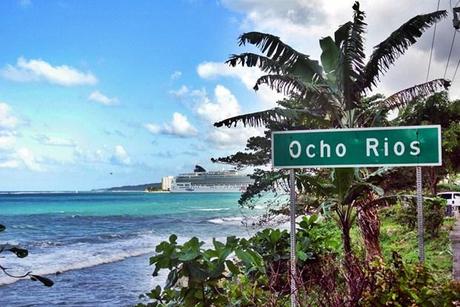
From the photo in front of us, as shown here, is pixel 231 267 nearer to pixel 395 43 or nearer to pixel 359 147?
pixel 359 147

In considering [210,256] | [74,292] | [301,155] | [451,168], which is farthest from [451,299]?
[451,168]

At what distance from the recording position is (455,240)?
1310 cm

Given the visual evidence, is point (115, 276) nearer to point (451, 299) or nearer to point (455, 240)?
point (455, 240)

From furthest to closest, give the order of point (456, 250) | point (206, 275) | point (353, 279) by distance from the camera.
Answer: point (456, 250), point (206, 275), point (353, 279)

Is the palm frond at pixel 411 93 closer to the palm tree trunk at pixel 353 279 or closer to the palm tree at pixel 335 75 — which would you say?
the palm tree at pixel 335 75

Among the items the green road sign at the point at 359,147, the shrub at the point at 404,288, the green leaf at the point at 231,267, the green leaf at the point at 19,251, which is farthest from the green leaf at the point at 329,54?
the green leaf at the point at 19,251

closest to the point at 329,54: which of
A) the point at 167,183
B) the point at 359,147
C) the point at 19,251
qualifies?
the point at 359,147

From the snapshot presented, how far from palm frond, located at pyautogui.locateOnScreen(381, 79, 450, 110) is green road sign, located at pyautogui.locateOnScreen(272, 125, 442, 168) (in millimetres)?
6966

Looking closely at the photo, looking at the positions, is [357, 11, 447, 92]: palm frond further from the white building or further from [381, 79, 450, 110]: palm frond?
the white building

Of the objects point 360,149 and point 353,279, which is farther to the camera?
point 360,149

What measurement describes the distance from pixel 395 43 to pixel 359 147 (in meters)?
6.59

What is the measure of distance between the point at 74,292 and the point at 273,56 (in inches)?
335

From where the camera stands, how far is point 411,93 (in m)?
10.2

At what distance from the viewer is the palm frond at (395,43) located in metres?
9.52
